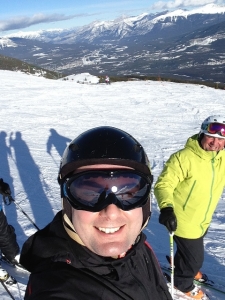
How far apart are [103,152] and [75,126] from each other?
35.2 feet

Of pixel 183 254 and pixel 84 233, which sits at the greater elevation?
pixel 84 233

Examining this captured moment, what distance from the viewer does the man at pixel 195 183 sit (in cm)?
302

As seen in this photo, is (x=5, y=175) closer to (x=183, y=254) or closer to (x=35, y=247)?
(x=183, y=254)

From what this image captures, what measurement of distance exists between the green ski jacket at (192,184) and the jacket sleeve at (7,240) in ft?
5.67

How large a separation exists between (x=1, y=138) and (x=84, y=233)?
9.83 meters

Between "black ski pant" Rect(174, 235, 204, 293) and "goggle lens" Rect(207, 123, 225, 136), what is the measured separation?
1115 mm

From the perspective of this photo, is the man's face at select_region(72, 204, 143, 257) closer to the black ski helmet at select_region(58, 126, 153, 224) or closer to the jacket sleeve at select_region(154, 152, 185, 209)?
the black ski helmet at select_region(58, 126, 153, 224)

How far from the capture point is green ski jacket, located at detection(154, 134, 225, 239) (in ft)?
9.93

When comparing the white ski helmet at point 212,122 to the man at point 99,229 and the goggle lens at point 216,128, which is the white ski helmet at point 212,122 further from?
the man at point 99,229

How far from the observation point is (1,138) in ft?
34.4

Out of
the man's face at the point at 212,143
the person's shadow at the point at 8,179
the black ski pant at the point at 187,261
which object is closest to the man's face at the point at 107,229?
the man's face at the point at 212,143

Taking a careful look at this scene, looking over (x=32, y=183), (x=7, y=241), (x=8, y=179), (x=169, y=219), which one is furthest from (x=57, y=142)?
(x=169, y=219)

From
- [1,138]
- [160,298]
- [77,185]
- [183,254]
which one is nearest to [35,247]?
[77,185]

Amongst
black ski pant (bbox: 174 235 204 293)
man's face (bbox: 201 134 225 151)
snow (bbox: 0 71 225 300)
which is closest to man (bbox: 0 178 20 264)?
snow (bbox: 0 71 225 300)
